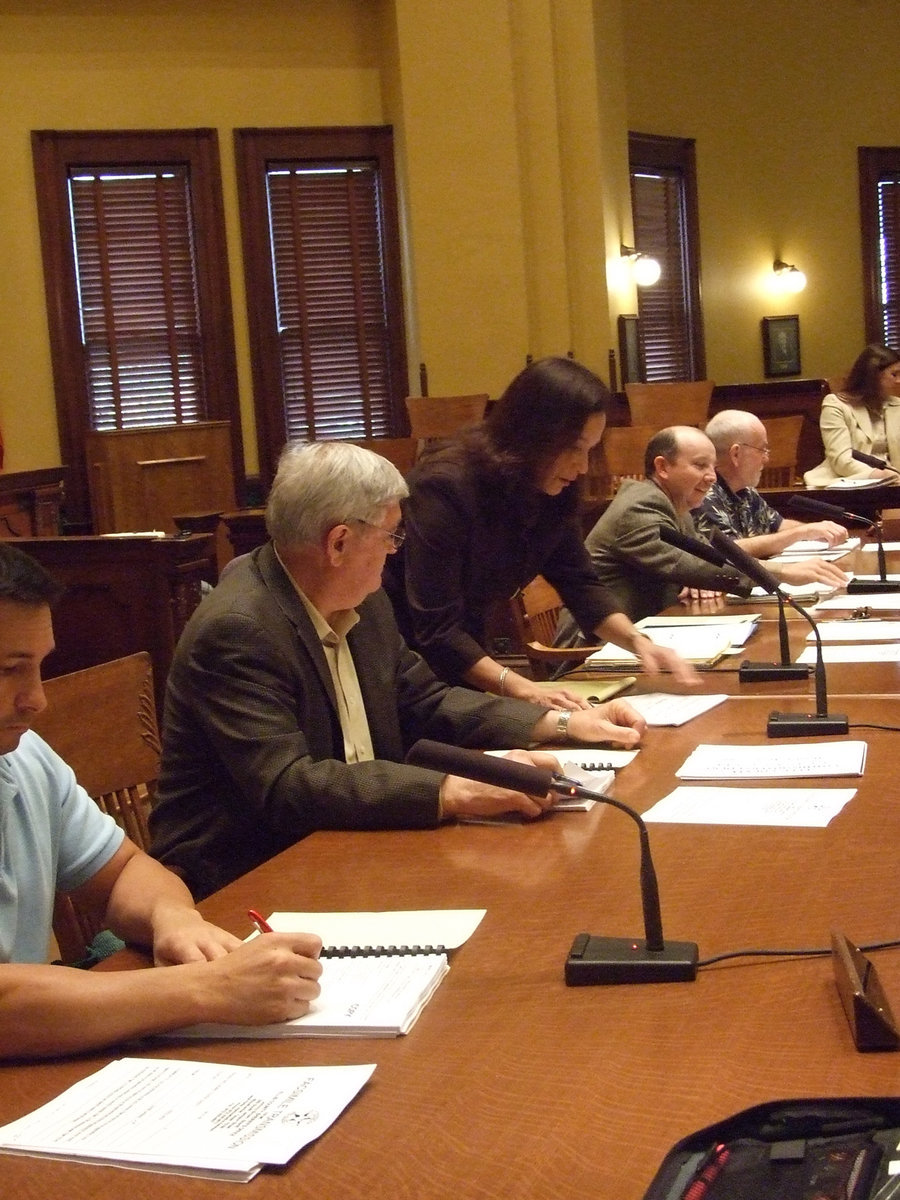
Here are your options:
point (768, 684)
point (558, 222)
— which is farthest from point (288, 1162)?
point (558, 222)

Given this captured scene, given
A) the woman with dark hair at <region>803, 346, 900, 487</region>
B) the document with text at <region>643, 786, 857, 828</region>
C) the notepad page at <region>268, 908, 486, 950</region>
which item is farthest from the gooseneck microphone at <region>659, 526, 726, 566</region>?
the woman with dark hair at <region>803, 346, 900, 487</region>

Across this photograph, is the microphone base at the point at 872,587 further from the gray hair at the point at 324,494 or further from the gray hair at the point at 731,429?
the gray hair at the point at 324,494

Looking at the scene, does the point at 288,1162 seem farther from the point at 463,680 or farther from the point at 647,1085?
the point at 463,680

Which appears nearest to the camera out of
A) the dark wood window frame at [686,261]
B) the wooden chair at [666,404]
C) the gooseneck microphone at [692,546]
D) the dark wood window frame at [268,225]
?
the gooseneck microphone at [692,546]

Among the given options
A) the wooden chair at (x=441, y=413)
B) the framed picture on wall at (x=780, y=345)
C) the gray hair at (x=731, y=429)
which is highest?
the framed picture on wall at (x=780, y=345)

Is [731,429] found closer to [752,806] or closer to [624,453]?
[624,453]

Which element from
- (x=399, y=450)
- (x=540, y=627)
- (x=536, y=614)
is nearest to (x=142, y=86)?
(x=399, y=450)

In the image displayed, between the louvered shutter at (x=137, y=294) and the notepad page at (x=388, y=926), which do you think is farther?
the louvered shutter at (x=137, y=294)

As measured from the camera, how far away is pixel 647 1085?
4.35 feet

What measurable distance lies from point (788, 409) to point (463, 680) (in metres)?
7.10

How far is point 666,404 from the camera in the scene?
9531 millimetres

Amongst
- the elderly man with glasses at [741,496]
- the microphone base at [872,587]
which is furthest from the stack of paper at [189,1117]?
the elderly man with glasses at [741,496]

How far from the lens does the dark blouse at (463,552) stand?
341cm

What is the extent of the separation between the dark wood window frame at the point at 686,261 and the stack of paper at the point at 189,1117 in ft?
34.3
